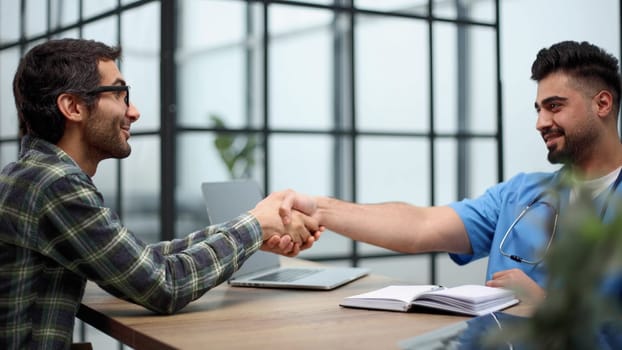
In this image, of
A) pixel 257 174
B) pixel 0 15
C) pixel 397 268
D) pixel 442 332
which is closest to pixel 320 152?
pixel 257 174

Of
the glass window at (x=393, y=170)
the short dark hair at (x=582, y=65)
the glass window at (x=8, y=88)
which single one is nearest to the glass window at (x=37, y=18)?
the glass window at (x=8, y=88)

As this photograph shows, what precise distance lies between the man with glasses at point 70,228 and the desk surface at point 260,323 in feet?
0.21

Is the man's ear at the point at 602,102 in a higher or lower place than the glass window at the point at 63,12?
lower

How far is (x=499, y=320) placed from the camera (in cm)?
128

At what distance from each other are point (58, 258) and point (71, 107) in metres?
0.36

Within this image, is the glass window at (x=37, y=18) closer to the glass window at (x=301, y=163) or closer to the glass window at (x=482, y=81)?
the glass window at (x=301, y=163)

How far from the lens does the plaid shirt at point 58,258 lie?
4.34 ft

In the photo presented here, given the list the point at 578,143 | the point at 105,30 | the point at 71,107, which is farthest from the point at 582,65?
the point at 105,30

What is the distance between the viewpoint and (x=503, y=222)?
6.87ft

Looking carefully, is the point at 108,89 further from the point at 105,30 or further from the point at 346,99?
the point at 346,99

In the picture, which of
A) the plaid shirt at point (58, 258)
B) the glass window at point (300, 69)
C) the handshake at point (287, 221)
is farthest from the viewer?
the glass window at point (300, 69)

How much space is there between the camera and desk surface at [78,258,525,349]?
3.84 ft

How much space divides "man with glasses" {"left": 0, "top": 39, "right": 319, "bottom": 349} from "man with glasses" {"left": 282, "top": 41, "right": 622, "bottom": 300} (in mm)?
641

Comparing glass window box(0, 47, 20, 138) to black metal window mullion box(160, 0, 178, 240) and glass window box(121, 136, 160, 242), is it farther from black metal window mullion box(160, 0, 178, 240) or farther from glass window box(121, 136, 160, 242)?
black metal window mullion box(160, 0, 178, 240)
